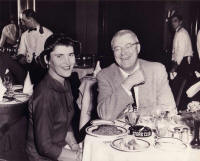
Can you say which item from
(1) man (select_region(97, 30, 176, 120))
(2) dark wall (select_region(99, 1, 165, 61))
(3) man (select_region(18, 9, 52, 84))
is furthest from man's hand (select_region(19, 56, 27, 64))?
(1) man (select_region(97, 30, 176, 120))

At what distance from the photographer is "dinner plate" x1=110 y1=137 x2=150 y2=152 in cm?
152

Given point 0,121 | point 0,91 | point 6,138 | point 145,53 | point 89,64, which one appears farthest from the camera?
point 145,53

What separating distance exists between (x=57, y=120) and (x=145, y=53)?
6558 mm

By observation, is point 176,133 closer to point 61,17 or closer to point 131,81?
point 131,81

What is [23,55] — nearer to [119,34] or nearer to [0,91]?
[0,91]

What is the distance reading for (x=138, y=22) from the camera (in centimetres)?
840

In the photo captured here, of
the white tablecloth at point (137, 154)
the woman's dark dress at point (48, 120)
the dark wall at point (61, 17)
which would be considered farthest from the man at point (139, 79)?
the dark wall at point (61, 17)

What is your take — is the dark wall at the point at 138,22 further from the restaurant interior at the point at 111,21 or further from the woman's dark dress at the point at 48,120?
the woman's dark dress at the point at 48,120

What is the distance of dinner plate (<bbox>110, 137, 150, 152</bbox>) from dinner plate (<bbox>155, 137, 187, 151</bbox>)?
0.06 m

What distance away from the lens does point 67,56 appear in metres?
2.02

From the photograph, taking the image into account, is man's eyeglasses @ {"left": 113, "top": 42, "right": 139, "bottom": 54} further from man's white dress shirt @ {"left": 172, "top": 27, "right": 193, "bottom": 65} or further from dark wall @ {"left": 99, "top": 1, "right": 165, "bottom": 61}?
dark wall @ {"left": 99, "top": 1, "right": 165, "bottom": 61}

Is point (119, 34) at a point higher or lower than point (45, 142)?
higher

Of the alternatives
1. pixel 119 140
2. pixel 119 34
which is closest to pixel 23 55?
pixel 119 34

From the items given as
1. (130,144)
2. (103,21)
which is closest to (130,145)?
(130,144)
